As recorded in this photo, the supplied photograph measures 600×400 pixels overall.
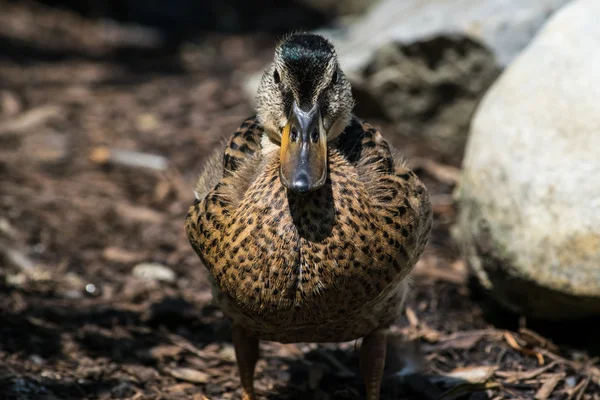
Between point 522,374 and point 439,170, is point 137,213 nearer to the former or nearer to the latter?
point 439,170

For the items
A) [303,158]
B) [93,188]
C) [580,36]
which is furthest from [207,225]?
[93,188]

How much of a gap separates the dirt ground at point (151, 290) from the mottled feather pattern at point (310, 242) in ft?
3.45

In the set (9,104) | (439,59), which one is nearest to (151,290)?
(439,59)

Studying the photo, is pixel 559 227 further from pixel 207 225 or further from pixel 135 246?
pixel 135 246

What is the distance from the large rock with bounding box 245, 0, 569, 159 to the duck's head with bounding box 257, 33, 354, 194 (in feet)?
10.7

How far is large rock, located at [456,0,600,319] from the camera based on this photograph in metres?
4.62

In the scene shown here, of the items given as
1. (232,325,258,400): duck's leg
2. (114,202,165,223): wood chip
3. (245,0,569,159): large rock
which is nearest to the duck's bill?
(232,325,258,400): duck's leg

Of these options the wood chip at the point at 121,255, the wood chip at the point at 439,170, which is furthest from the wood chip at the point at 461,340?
the wood chip at the point at 121,255

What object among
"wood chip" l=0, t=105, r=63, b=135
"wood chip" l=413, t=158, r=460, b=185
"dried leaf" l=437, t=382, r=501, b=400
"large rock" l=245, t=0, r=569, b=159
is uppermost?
"wood chip" l=0, t=105, r=63, b=135

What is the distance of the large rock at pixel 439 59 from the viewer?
673 centimetres

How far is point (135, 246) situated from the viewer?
20.9 feet

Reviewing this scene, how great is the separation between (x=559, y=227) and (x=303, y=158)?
1.93 meters

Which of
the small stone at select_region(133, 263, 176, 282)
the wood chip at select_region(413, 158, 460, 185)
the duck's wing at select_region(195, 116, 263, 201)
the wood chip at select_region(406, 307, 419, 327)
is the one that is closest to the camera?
the duck's wing at select_region(195, 116, 263, 201)

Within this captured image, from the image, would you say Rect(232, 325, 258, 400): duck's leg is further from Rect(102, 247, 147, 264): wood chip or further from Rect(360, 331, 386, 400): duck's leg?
Rect(102, 247, 147, 264): wood chip
